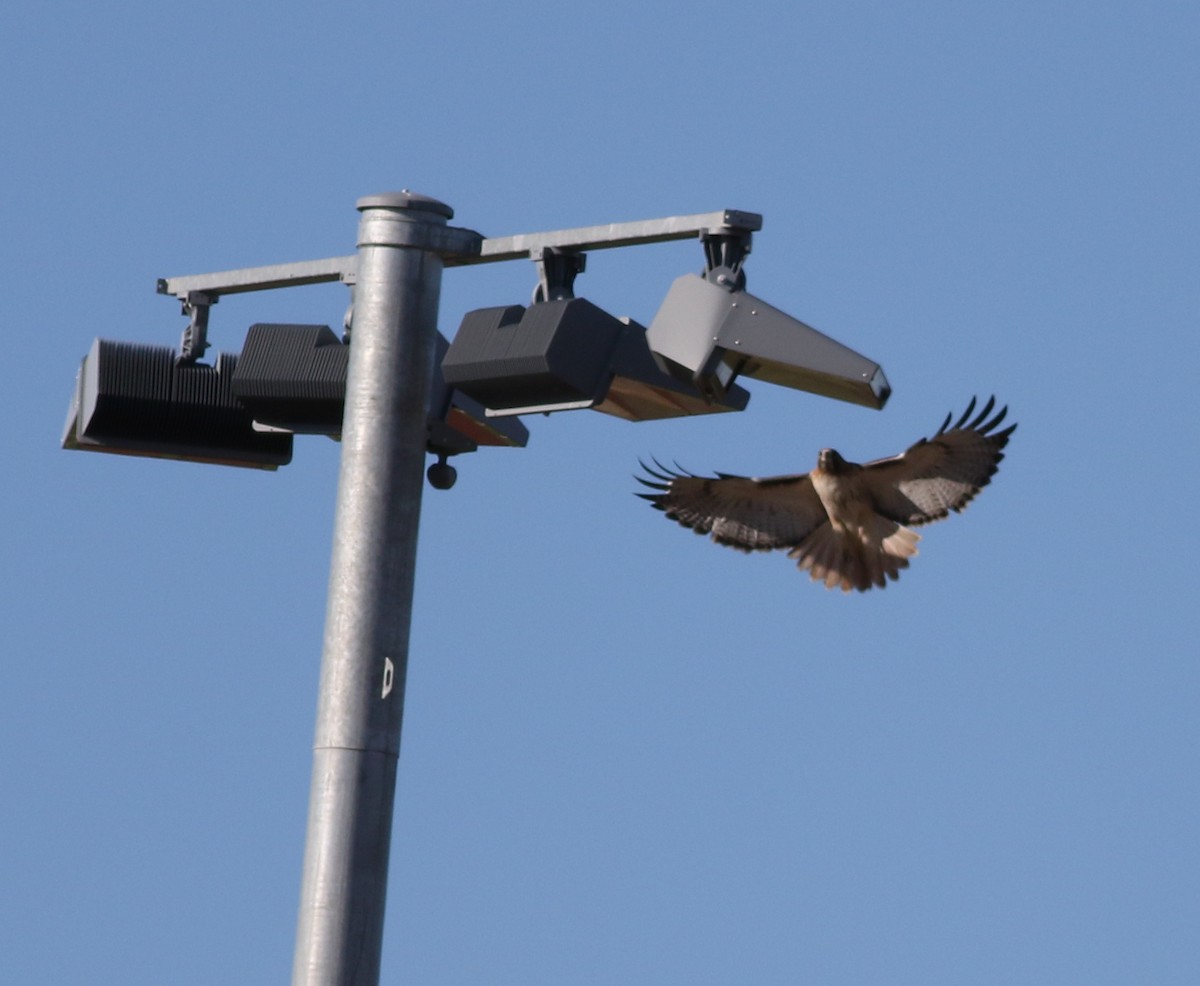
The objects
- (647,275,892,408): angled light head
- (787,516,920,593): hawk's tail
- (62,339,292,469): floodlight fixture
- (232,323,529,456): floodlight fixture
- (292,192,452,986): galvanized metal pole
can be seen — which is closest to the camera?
(292,192,452,986): galvanized metal pole

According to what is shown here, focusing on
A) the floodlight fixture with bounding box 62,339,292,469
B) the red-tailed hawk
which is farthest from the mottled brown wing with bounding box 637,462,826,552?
the floodlight fixture with bounding box 62,339,292,469

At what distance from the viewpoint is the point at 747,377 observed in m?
6.38

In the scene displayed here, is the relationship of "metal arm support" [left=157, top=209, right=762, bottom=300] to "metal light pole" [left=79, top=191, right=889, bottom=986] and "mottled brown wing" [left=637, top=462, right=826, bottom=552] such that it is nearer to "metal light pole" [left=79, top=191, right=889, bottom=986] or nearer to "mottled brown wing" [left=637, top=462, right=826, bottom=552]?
"metal light pole" [left=79, top=191, right=889, bottom=986]

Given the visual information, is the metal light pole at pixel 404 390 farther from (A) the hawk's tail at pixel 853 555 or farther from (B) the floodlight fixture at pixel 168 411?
(A) the hawk's tail at pixel 853 555

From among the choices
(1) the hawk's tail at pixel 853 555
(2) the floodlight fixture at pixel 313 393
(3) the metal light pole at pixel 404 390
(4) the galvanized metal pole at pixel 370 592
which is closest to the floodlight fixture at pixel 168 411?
(2) the floodlight fixture at pixel 313 393

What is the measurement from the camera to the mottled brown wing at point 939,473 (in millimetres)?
10109

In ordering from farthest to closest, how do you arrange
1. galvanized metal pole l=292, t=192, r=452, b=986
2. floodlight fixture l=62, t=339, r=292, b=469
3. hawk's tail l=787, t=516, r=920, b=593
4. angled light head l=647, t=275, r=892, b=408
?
hawk's tail l=787, t=516, r=920, b=593, floodlight fixture l=62, t=339, r=292, b=469, angled light head l=647, t=275, r=892, b=408, galvanized metal pole l=292, t=192, r=452, b=986

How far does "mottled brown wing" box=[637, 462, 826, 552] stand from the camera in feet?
32.5

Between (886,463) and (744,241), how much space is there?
4168 mm

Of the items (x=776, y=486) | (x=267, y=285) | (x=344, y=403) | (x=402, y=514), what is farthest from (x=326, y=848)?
(x=776, y=486)

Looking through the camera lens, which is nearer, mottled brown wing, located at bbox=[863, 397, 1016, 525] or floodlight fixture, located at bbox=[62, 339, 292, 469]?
floodlight fixture, located at bbox=[62, 339, 292, 469]

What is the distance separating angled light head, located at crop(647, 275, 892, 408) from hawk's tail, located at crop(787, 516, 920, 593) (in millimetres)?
3466

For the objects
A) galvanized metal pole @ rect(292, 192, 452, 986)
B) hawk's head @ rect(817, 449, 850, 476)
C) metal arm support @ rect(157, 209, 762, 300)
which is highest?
hawk's head @ rect(817, 449, 850, 476)

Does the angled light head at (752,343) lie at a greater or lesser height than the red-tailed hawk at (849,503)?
lesser
